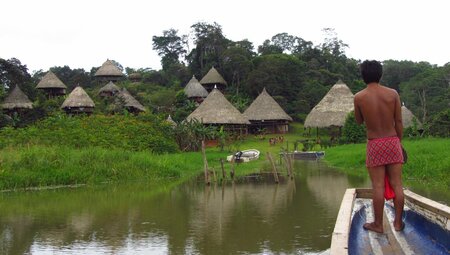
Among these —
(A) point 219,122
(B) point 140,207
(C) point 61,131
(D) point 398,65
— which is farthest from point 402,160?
(D) point 398,65

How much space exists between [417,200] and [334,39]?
57.7 m

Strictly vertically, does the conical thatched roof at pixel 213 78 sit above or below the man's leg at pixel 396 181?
above

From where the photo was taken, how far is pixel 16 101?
1259 inches

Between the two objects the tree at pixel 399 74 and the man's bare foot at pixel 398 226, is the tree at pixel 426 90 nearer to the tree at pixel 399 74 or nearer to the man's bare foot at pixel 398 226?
the tree at pixel 399 74

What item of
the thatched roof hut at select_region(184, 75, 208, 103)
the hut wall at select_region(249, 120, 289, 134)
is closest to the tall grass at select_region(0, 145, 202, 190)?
the hut wall at select_region(249, 120, 289, 134)

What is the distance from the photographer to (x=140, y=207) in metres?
11.0

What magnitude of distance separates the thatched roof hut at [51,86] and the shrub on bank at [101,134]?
18123mm

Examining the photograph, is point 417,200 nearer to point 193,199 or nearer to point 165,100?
point 193,199

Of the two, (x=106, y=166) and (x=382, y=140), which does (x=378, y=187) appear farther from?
(x=106, y=166)

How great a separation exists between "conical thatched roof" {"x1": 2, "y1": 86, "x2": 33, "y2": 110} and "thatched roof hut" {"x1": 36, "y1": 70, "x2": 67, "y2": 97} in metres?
7.24

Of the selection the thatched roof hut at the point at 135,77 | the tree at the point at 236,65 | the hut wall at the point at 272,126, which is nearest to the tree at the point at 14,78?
the tree at the point at 236,65

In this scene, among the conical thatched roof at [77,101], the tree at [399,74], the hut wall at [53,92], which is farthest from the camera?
the tree at [399,74]

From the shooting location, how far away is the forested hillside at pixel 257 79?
124ft

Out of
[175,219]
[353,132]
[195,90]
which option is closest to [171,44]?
[195,90]
